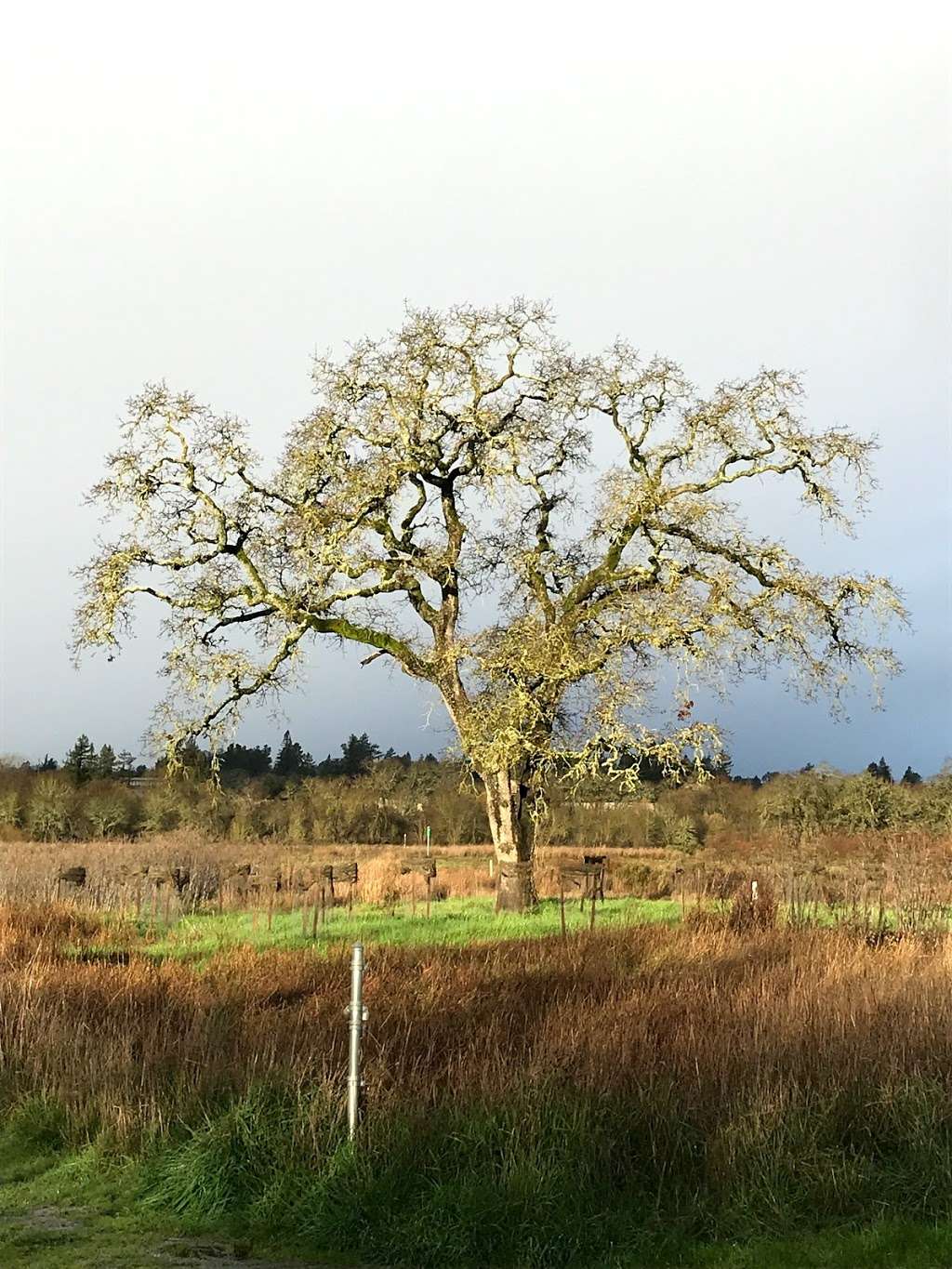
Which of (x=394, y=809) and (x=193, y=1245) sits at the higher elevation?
(x=394, y=809)

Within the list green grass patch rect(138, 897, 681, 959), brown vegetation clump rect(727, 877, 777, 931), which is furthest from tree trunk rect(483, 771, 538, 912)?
brown vegetation clump rect(727, 877, 777, 931)

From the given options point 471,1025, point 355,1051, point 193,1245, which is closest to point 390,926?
point 471,1025

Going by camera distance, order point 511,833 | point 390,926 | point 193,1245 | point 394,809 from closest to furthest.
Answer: point 193,1245 < point 390,926 < point 511,833 < point 394,809

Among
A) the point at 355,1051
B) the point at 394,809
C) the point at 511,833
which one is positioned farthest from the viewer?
the point at 394,809

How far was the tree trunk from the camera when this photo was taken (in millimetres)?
21594

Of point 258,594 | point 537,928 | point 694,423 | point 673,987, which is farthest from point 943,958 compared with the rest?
point 258,594

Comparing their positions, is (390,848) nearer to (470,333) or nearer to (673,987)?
(470,333)

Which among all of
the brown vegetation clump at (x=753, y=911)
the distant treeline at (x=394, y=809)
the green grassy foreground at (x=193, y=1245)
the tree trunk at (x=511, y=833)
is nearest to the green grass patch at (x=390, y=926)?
the tree trunk at (x=511, y=833)

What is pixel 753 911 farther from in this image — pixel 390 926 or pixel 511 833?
pixel 511 833

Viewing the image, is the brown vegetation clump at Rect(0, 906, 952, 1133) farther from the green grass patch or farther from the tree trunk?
the tree trunk

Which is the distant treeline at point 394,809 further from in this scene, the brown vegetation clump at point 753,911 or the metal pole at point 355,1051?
the metal pole at point 355,1051

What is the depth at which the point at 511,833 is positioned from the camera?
71.9 ft

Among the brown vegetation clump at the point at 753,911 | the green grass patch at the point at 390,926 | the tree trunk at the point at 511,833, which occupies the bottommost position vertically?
the green grass patch at the point at 390,926

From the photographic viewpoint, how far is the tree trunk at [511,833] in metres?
21.6
